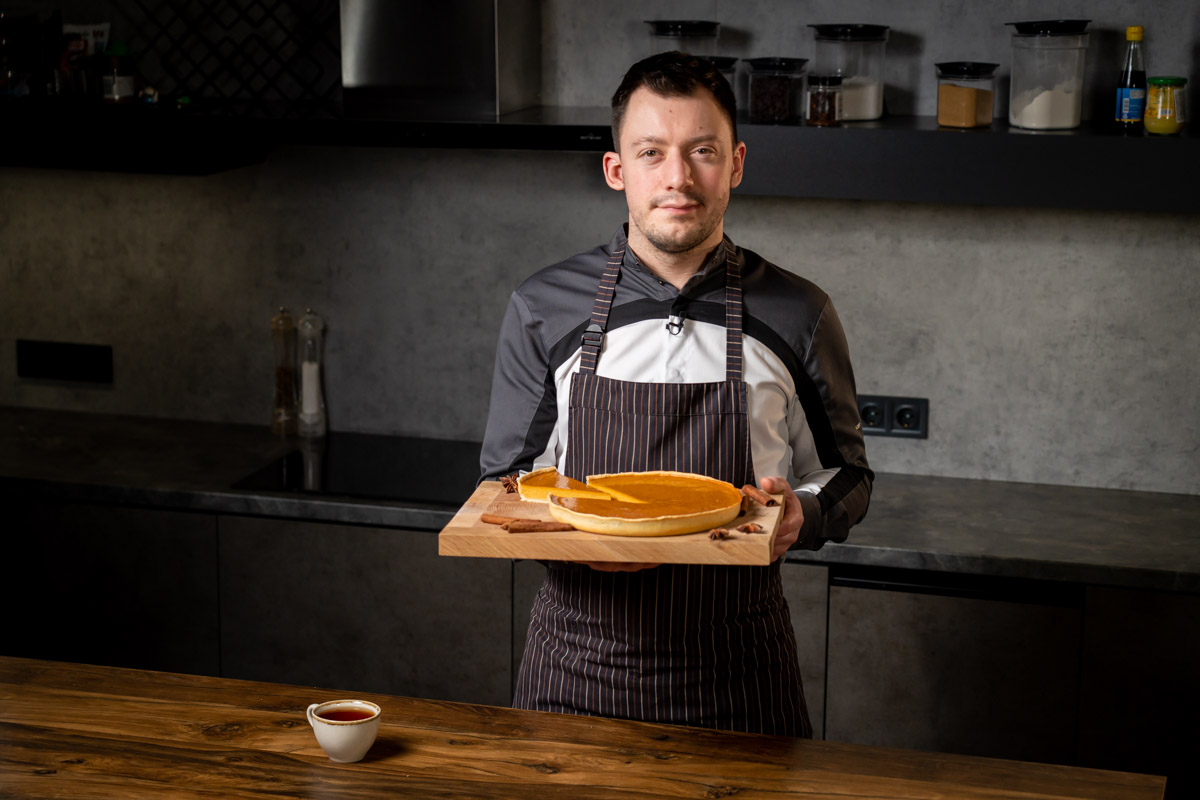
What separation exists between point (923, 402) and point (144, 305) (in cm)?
214

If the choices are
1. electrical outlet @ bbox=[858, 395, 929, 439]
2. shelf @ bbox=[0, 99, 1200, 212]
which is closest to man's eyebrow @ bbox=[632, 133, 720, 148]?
shelf @ bbox=[0, 99, 1200, 212]

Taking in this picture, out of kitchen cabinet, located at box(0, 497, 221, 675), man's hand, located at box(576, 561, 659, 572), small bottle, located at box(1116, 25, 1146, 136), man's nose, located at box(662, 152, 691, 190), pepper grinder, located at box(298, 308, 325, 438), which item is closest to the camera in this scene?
man's hand, located at box(576, 561, 659, 572)

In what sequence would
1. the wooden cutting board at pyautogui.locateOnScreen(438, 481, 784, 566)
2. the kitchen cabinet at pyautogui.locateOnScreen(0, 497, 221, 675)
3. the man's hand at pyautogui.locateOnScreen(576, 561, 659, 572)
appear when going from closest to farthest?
the wooden cutting board at pyautogui.locateOnScreen(438, 481, 784, 566) < the man's hand at pyautogui.locateOnScreen(576, 561, 659, 572) < the kitchen cabinet at pyautogui.locateOnScreen(0, 497, 221, 675)

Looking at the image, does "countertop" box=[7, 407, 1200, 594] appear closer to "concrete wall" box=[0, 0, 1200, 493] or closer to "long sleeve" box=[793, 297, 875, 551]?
"concrete wall" box=[0, 0, 1200, 493]

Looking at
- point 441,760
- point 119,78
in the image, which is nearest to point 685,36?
point 119,78

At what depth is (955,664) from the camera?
8.66 ft

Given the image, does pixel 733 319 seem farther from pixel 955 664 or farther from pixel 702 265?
pixel 955 664

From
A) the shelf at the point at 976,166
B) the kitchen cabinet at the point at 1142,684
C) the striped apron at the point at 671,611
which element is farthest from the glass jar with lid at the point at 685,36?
the kitchen cabinet at the point at 1142,684

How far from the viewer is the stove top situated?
295cm

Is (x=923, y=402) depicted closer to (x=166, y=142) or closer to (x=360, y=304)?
(x=360, y=304)

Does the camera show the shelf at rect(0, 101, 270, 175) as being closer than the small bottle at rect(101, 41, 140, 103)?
Yes

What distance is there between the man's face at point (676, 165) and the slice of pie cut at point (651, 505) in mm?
338

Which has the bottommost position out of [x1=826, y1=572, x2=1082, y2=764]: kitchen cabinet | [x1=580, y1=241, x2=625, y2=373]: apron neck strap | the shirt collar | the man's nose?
[x1=826, y1=572, x2=1082, y2=764]: kitchen cabinet

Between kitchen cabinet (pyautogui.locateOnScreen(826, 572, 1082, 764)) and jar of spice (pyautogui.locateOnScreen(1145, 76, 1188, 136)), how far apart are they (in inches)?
38.3
